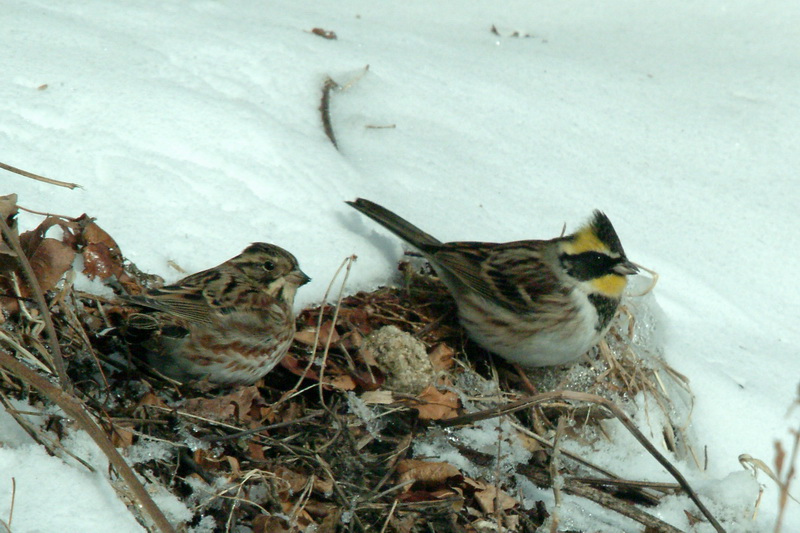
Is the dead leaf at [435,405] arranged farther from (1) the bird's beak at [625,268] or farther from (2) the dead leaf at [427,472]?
(1) the bird's beak at [625,268]

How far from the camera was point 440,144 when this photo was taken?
5898 millimetres

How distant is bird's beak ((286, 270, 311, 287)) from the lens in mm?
4168

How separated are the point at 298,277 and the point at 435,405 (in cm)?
89

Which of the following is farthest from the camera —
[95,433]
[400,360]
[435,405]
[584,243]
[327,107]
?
[327,107]

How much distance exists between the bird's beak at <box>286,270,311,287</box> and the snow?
268mm

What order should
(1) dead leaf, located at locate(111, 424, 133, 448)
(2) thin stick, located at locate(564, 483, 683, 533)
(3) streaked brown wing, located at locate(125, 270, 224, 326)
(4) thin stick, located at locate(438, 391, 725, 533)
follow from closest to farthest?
(1) dead leaf, located at locate(111, 424, 133, 448), (4) thin stick, located at locate(438, 391, 725, 533), (3) streaked brown wing, located at locate(125, 270, 224, 326), (2) thin stick, located at locate(564, 483, 683, 533)

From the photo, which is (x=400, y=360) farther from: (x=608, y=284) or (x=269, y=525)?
(x=608, y=284)

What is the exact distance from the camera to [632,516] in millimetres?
3789

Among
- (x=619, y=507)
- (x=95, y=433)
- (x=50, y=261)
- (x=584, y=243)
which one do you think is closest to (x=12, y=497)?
(x=95, y=433)

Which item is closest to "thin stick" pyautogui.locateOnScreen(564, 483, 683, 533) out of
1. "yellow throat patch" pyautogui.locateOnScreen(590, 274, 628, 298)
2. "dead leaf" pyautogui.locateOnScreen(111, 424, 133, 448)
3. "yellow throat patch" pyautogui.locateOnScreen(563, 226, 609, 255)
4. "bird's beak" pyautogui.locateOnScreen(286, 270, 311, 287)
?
"yellow throat patch" pyautogui.locateOnScreen(590, 274, 628, 298)

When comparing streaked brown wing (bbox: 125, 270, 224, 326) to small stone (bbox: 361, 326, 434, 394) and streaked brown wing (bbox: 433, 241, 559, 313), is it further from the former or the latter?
streaked brown wing (bbox: 433, 241, 559, 313)

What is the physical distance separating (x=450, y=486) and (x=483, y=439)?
0.32 m

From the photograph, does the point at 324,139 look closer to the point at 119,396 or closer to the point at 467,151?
the point at 467,151

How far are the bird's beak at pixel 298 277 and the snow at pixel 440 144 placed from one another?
0.27 metres
